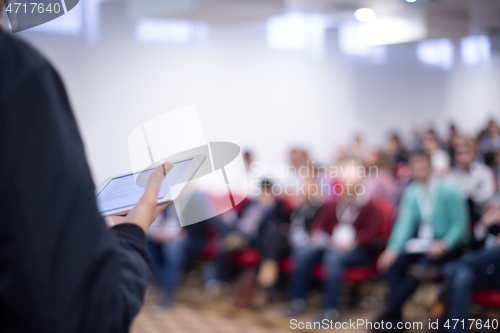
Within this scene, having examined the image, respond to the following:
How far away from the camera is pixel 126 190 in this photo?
819 mm

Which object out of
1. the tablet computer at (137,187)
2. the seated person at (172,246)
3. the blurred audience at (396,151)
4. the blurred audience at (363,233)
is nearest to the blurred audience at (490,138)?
the blurred audience at (396,151)

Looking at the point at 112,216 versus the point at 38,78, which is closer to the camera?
the point at 38,78

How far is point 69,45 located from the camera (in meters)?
6.21

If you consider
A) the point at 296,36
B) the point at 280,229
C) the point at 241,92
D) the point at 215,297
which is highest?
the point at 296,36

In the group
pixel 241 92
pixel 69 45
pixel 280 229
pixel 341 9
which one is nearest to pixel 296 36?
pixel 241 92

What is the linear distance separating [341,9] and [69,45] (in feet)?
11.8

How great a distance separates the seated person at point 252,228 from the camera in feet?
14.3

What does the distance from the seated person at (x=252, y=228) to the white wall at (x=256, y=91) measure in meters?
2.29

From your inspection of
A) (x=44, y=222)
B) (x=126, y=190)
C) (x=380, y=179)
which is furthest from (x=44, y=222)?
(x=380, y=179)

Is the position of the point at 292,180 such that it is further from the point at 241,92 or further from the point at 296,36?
the point at 296,36

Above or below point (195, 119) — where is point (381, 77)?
below

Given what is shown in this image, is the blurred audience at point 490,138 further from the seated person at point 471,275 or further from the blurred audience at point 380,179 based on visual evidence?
the seated person at point 471,275

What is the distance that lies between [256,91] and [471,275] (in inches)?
231

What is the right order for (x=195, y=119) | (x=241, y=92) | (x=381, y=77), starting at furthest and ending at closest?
(x=381, y=77), (x=241, y=92), (x=195, y=119)
